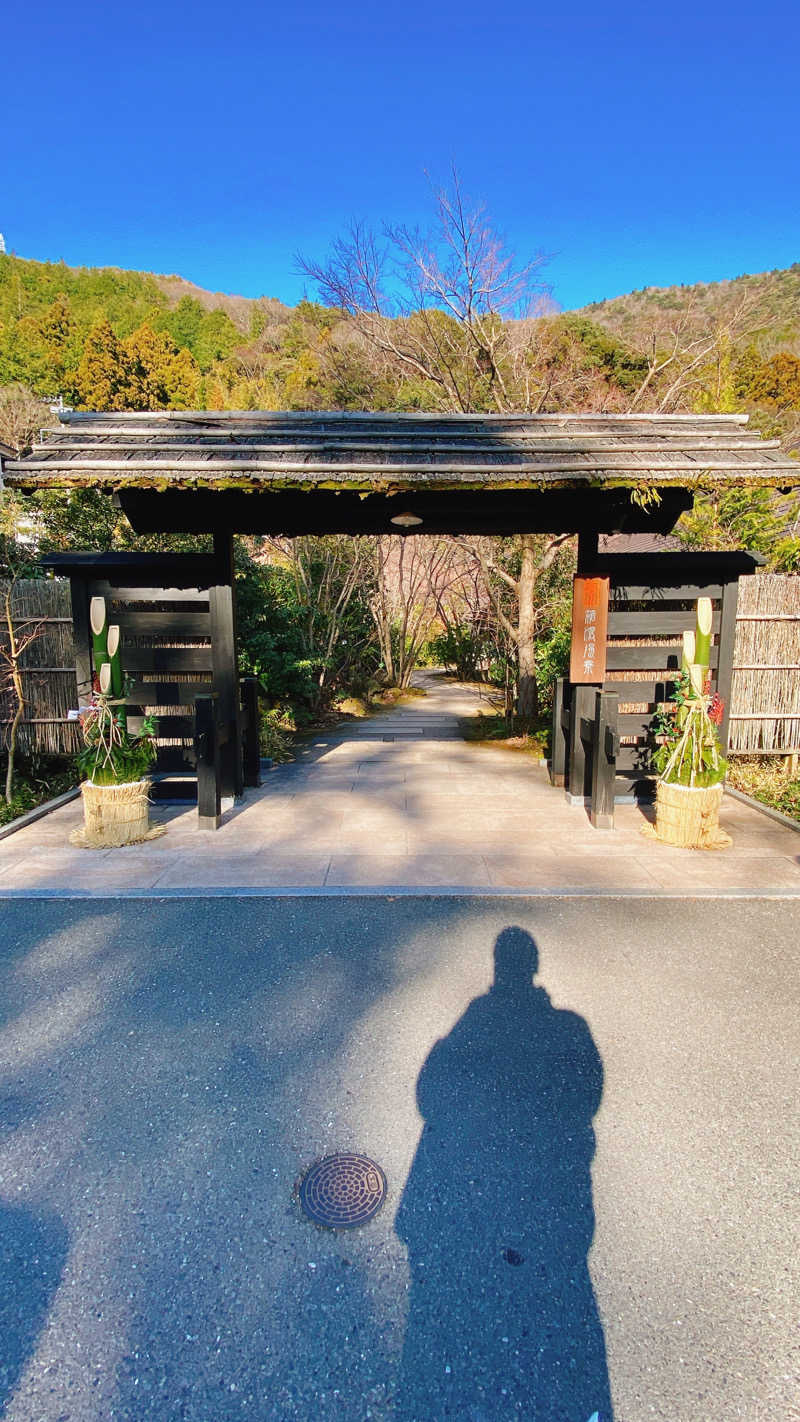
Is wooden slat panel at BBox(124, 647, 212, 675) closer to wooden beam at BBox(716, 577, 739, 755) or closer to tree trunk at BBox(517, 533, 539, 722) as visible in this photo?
wooden beam at BBox(716, 577, 739, 755)

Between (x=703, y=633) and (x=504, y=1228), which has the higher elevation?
(x=703, y=633)

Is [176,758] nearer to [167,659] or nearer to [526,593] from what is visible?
[167,659]

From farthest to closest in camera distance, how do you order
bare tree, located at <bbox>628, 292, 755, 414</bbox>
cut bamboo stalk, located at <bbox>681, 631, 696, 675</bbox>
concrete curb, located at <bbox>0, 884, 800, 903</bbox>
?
1. bare tree, located at <bbox>628, 292, 755, 414</bbox>
2. cut bamboo stalk, located at <bbox>681, 631, 696, 675</bbox>
3. concrete curb, located at <bbox>0, 884, 800, 903</bbox>

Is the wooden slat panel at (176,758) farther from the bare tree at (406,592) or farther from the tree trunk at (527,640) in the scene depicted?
the bare tree at (406,592)

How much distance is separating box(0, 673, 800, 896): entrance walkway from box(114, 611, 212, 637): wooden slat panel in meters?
1.58

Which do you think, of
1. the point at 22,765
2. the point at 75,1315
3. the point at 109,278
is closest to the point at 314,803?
the point at 22,765

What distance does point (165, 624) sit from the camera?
5.74m

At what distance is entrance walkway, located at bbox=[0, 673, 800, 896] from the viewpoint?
4.11 metres

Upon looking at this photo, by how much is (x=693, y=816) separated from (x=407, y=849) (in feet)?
6.82

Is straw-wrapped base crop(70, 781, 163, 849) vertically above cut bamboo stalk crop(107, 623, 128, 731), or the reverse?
cut bamboo stalk crop(107, 623, 128, 731)

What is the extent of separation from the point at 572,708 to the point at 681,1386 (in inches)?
196

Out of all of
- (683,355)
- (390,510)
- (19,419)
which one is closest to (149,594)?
(390,510)

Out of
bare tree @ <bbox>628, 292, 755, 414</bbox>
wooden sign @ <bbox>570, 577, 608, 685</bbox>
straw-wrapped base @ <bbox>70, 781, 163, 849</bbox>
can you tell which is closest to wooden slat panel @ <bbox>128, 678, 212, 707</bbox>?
straw-wrapped base @ <bbox>70, 781, 163, 849</bbox>

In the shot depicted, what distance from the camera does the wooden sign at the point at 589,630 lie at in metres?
5.52
